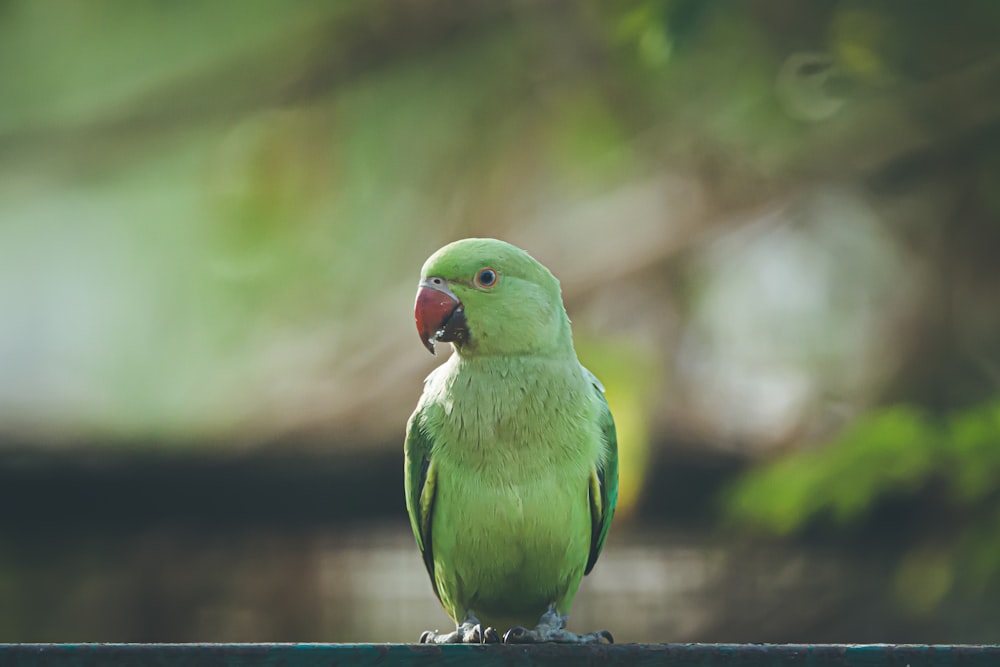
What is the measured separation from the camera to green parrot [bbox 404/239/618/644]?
8.60 ft

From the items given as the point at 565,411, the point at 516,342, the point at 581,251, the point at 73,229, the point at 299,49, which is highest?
the point at 73,229

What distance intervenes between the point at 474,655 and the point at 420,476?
1.00m

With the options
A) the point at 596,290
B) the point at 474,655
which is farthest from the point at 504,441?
the point at 596,290

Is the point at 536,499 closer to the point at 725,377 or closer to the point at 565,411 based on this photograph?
the point at 565,411

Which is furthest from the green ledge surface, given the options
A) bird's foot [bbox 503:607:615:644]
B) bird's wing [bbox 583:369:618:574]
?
bird's wing [bbox 583:369:618:574]

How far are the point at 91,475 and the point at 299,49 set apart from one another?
8.48 feet

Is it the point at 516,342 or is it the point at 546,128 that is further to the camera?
the point at 546,128

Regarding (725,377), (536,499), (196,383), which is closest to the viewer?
(536,499)

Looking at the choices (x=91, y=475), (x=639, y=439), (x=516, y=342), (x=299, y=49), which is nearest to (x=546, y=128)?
(x=299, y=49)

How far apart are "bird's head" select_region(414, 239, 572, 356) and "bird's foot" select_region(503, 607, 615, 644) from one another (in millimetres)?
667

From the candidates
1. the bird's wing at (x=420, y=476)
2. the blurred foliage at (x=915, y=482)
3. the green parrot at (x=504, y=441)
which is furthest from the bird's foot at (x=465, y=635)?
the blurred foliage at (x=915, y=482)

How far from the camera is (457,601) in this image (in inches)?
114

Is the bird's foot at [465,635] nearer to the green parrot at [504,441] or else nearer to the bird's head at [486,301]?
the green parrot at [504,441]

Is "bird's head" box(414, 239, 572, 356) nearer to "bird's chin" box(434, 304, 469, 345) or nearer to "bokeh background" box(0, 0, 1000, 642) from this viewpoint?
"bird's chin" box(434, 304, 469, 345)
